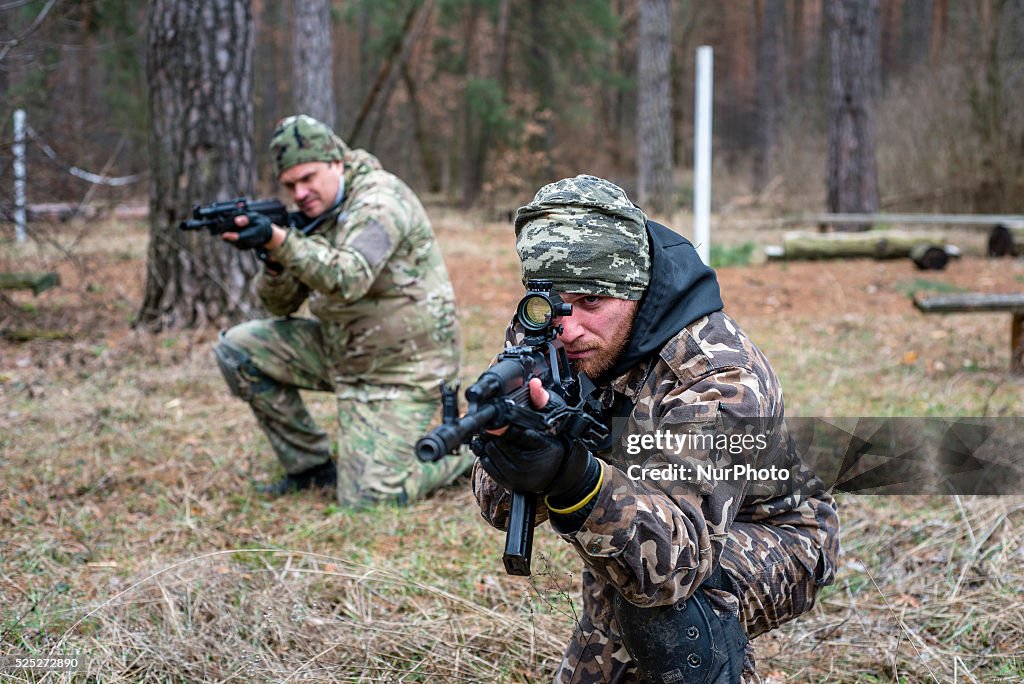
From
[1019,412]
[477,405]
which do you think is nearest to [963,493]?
[1019,412]

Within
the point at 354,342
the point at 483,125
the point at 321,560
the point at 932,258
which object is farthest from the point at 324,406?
the point at 483,125

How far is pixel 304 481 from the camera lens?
16.0 feet

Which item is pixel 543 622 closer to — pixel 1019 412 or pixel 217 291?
pixel 1019 412

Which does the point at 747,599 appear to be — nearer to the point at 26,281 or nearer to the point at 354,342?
the point at 354,342

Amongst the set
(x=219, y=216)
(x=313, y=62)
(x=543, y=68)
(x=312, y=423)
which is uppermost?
(x=543, y=68)

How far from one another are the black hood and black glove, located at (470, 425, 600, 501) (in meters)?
0.50

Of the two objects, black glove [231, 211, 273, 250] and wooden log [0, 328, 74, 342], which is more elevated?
black glove [231, 211, 273, 250]

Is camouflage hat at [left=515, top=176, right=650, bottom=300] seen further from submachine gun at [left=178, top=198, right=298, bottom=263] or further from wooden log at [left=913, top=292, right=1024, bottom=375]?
wooden log at [left=913, top=292, right=1024, bottom=375]

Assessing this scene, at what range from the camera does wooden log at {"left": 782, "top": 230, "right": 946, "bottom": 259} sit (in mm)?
11875

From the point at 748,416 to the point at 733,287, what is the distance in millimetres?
8141

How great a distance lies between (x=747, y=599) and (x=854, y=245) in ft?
34.0

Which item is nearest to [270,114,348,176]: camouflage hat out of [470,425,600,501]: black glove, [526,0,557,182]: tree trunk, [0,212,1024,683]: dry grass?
[0,212,1024,683]: dry grass

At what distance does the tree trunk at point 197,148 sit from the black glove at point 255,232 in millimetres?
3468

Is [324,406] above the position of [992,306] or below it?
below
